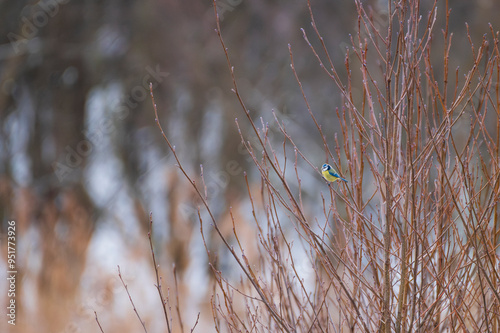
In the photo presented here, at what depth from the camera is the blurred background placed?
4465 mm

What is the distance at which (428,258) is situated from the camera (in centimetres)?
99

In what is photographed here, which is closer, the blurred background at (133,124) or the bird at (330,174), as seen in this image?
the bird at (330,174)

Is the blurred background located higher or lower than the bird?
higher

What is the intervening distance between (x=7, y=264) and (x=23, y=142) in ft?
3.63

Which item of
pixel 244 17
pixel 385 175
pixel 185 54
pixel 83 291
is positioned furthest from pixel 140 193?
pixel 385 175

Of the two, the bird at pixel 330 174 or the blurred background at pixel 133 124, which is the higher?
the blurred background at pixel 133 124

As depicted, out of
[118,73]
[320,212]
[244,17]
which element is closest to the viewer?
[320,212]

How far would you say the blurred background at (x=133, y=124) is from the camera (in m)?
4.46

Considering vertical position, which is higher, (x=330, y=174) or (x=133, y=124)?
(x=133, y=124)

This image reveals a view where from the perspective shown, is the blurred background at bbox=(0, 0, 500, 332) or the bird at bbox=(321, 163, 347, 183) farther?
the blurred background at bbox=(0, 0, 500, 332)

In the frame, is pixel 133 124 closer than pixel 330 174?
No

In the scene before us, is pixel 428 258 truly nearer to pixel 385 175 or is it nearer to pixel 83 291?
pixel 385 175

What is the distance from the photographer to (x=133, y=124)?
201 inches

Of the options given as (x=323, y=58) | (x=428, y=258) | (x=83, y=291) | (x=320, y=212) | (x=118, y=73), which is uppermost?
(x=323, y=58)
